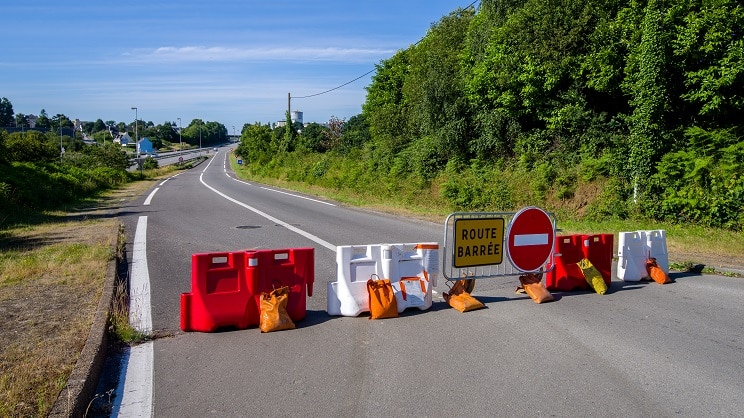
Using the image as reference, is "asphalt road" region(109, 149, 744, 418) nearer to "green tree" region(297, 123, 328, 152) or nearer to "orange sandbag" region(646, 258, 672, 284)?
"orange sandbag" region(646, 258, 672, 284)

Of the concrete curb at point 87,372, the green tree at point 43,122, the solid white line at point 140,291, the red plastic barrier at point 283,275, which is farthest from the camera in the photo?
the green tree at point 43,122

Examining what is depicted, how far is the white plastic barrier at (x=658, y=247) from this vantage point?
9.30 meters

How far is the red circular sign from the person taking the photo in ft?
26.4

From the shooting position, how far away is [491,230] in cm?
810

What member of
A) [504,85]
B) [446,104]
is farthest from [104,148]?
[504,85]

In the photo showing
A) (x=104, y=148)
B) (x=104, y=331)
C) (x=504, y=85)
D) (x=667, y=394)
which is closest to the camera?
(x=667, y=394)

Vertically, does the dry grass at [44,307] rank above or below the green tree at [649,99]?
below

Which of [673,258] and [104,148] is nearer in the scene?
[673,258]

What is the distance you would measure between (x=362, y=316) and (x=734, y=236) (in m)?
10.1

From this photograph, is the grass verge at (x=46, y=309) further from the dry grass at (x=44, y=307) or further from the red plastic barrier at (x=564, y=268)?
the red plastic barrier at (x=564, y=268)

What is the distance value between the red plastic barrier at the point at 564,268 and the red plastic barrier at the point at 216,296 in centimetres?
421

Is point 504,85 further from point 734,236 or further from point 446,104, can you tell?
point 734,236

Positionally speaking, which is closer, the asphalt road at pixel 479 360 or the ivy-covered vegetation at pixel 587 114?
the asphalt road at pixel 479 360

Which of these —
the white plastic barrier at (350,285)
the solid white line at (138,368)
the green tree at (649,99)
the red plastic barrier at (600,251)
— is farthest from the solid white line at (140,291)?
the green tree at (649,99)
